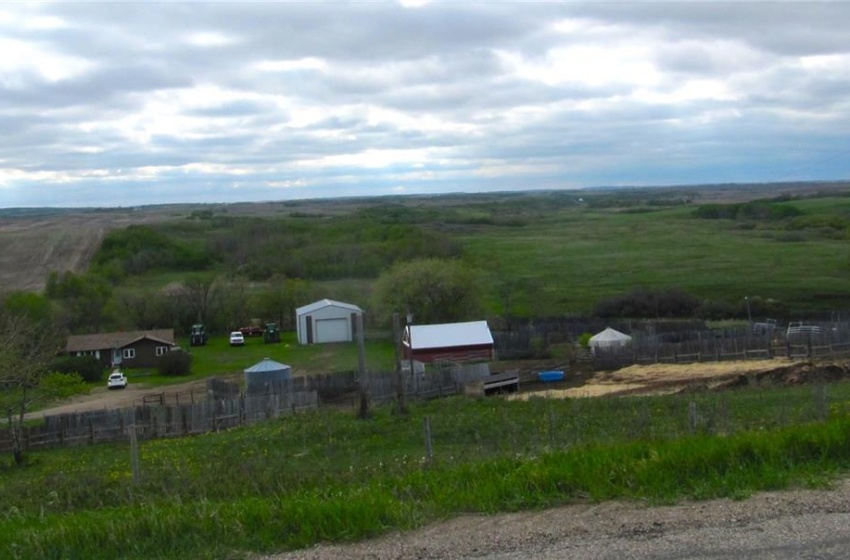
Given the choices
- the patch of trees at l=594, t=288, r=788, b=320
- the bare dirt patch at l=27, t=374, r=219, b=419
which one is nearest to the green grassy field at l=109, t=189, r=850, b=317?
the patch of trees at l=594, t=288, r=788, b=320

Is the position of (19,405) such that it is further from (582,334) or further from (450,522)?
(582,334)

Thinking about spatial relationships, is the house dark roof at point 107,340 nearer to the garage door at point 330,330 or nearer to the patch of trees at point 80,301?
the patch of trees at point 80,301

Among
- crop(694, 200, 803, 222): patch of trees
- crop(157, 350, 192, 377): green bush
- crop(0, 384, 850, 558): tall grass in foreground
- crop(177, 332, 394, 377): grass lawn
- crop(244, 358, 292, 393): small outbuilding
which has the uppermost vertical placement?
crop(0, 384, 850, 558): tall grass in foreground

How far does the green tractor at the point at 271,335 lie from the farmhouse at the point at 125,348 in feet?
20.7

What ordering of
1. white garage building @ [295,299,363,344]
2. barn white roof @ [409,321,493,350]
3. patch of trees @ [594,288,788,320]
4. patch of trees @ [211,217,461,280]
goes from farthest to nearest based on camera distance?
patch of trees @ [211,217,461,280] → patch of trees @ [594,288,788,320] → white garage building @ [295,299,363,344] → barn white roof @ [409,321,493,350]

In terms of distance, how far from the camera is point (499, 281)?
244ft

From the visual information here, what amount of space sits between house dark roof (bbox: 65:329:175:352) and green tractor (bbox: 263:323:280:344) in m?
5.97

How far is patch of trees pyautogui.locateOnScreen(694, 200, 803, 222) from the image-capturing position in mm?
121188

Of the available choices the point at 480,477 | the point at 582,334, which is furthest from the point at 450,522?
the point at 582,334

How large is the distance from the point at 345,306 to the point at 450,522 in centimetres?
4953

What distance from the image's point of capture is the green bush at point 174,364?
4850 cm

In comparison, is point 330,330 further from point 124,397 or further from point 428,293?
point 124,397

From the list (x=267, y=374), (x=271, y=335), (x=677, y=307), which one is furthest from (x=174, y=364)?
(x=677, y=307)

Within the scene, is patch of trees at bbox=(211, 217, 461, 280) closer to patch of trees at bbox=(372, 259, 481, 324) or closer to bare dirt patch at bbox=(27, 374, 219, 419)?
patch of trees at bbox=(372, 259, 481, 324)
